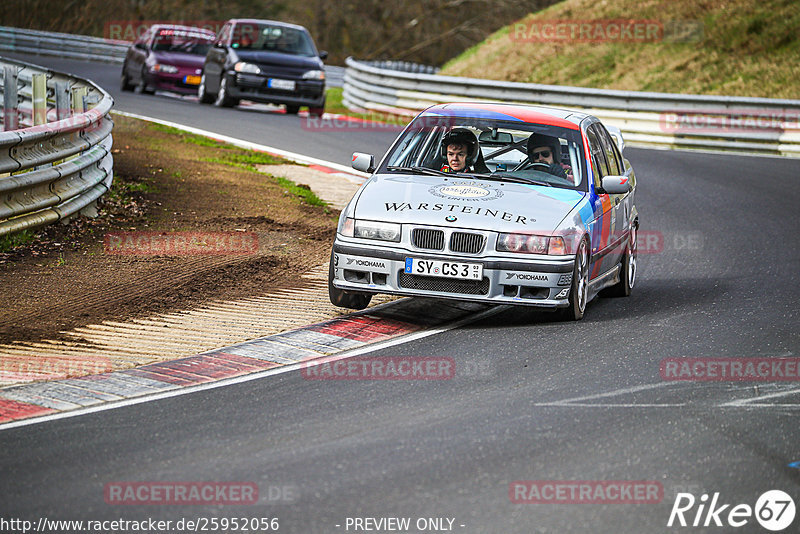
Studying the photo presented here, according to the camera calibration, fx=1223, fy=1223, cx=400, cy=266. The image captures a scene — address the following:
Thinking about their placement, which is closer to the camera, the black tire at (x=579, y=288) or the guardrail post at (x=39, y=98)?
the black tire at (x=579, y=288)

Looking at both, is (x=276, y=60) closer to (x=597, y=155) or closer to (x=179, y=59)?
(x=179, y=59)

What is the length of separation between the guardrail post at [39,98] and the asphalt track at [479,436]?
7.77 meters

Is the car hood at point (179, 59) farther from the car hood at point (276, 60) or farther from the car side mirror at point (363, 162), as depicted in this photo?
the car side mirror at point (363, 162)

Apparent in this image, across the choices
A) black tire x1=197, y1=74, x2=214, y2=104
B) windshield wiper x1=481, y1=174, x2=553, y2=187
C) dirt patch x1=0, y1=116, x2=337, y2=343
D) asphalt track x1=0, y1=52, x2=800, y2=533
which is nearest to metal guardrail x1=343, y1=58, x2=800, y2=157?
black tire x1=197, y1=74, x2=214, y2=104

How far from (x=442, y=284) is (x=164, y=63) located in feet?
A: 69.4

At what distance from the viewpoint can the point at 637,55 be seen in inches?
1264

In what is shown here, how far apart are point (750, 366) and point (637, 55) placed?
25.2 metres

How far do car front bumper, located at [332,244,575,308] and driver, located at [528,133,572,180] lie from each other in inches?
46.0

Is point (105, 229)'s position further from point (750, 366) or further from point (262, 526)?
point (262, 526)

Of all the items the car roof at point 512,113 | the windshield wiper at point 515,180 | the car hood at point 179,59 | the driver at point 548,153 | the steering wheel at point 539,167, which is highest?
the car roof at point 512,113

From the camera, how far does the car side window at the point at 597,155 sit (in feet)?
33.0

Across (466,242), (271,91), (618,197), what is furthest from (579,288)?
(271,91)

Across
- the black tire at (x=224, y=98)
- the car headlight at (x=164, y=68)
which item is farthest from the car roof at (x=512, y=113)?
the car headlight at (x=164, y=68)

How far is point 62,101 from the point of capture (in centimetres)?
1496
